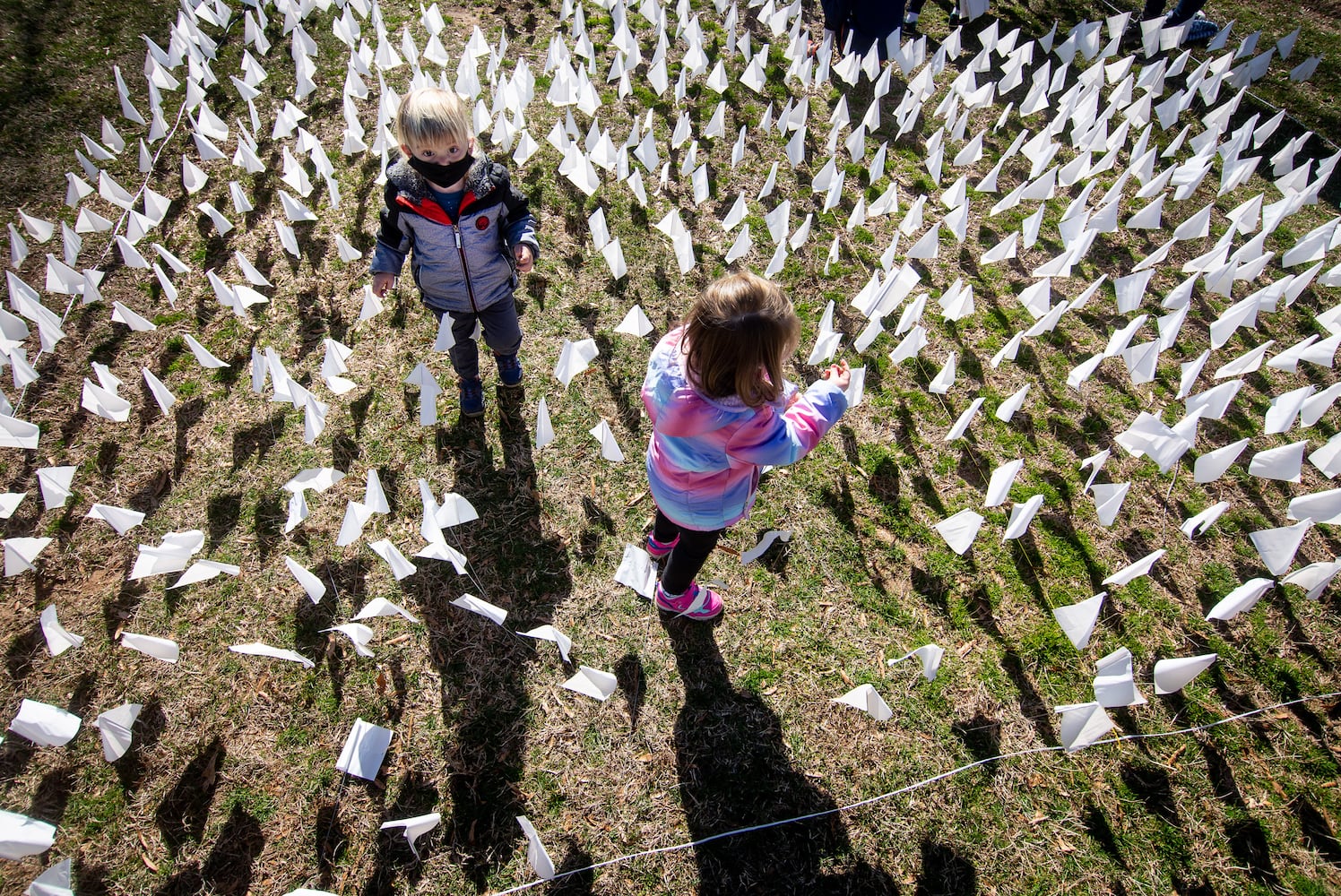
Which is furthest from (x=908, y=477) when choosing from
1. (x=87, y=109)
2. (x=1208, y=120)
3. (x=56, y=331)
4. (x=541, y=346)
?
(x=87, y=109)

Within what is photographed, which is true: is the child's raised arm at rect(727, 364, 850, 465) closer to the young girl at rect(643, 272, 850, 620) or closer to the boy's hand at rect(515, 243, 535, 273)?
the young girl at rect(643, 272, 850, 620)

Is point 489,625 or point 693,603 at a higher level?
point 693,603

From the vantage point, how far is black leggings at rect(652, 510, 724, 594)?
2.20 meters

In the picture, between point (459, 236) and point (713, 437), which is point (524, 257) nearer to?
point (459, 236)

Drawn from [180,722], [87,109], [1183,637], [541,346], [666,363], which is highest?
[666,363]

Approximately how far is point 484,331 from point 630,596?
1.28 m

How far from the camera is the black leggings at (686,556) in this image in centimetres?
220

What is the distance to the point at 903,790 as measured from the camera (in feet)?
7.29

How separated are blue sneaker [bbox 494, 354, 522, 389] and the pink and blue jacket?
1173 mm

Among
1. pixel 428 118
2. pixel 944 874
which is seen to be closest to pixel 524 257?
pixel 428 118

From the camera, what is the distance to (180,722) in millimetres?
2262

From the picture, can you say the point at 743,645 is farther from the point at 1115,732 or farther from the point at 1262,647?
the point at 1262,647

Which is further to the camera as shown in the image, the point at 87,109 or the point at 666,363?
the point at 87,109

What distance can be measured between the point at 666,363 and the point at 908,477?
5.34 feet
